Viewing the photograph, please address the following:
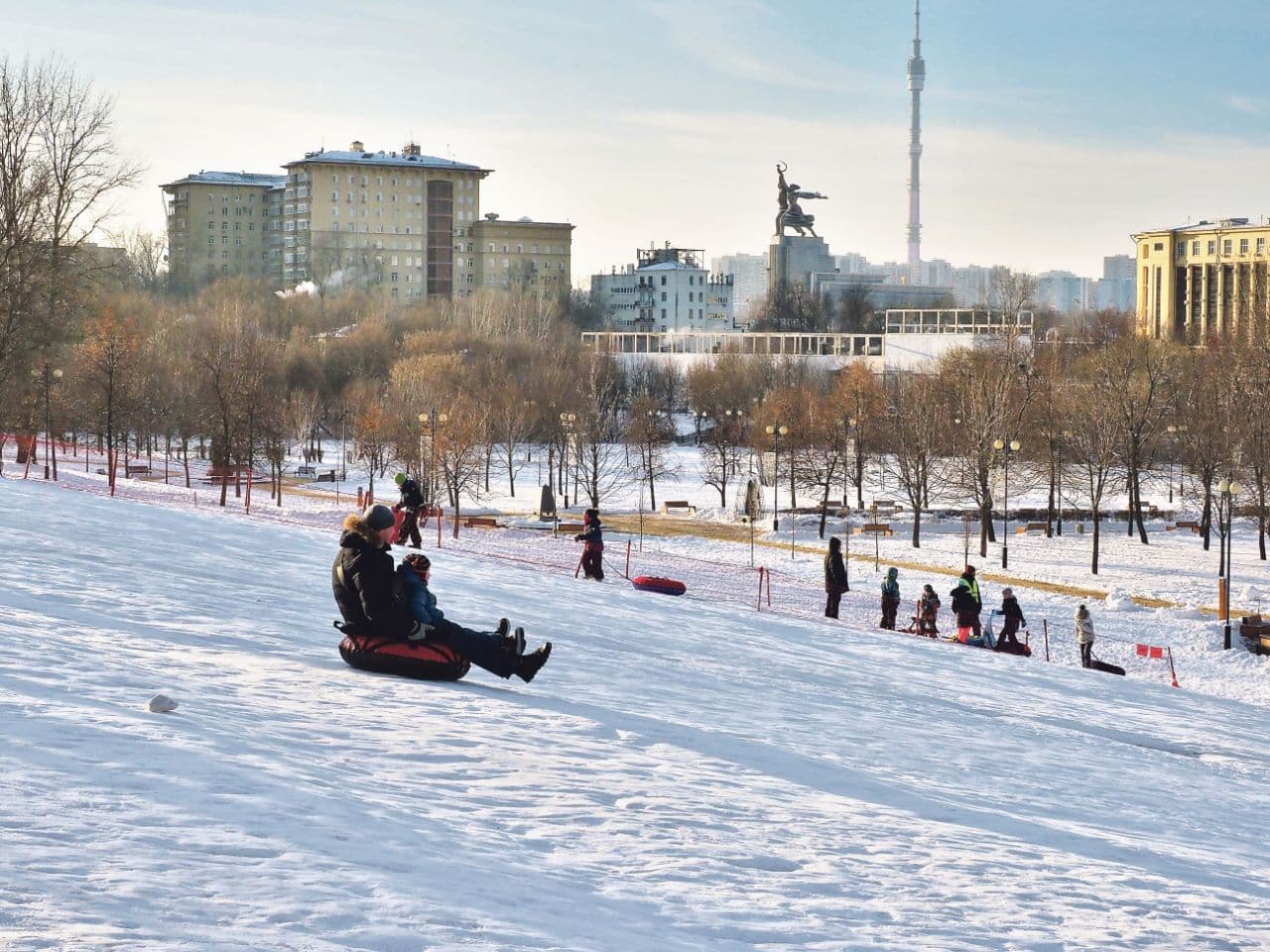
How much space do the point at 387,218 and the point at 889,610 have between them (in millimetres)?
136669

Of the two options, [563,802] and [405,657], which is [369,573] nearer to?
[405,657]

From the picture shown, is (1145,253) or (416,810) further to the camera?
(1145,253)

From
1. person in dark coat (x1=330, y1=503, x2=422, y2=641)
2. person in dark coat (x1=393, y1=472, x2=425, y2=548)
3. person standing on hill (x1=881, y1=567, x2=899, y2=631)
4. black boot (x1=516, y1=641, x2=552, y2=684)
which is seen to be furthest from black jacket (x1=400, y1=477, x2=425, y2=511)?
person in dark coat (x1=330, y1=503, x2=422, y2=641)

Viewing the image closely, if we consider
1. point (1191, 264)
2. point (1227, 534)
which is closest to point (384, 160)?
point (1191, 264)

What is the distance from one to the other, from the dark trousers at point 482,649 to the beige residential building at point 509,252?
146047 mm

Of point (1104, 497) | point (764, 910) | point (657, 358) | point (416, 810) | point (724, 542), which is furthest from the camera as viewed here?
point (657, 358)

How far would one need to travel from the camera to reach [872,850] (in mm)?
7984

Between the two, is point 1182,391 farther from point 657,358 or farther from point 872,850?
point 872,850

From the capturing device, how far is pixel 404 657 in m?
10.8

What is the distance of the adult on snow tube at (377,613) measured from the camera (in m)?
10.1

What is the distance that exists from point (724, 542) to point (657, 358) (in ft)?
204

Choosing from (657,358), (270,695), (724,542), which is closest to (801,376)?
(657,358)

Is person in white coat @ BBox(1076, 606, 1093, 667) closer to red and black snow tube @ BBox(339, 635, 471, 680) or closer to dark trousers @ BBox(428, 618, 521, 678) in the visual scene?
dark trousers @ BBox(428, 618, 521, 678)

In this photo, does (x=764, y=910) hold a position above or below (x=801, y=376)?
below
